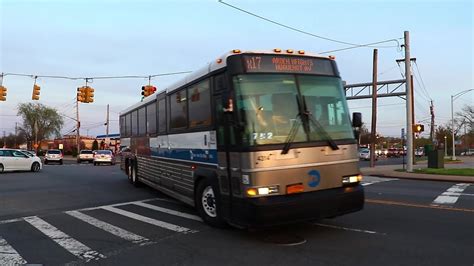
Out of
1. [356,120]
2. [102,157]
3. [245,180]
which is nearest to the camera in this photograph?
[245,180]

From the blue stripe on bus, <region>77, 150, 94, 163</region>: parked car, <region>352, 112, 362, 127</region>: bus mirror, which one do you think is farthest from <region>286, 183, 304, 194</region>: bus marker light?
<region>77, 150, 94, 163</region>: parked car

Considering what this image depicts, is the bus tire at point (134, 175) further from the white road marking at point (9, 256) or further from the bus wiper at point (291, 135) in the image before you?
A: the bus wiper at point (291, 135)

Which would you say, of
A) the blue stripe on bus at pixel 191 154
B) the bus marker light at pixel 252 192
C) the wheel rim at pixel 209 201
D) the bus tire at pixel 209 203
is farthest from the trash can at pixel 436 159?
the bus marker light at pixel 252 192

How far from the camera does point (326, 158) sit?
7430 mm

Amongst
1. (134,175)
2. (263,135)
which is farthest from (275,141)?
(134,175)

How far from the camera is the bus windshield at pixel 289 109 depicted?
7.06 m

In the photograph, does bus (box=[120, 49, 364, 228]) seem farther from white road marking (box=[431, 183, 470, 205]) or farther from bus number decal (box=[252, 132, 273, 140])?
white road marking (box=[431, 183, 470, 205])

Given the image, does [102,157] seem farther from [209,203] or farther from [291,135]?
[291,135]

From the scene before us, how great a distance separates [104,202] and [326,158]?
24.9 ft

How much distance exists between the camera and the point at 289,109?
23.8 feet

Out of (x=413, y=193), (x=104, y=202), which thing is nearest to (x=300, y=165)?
(x=104, y=202)

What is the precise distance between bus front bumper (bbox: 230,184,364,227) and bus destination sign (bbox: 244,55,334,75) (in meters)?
2.11

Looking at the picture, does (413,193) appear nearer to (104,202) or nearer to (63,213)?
(104,202)

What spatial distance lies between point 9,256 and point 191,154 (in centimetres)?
404
